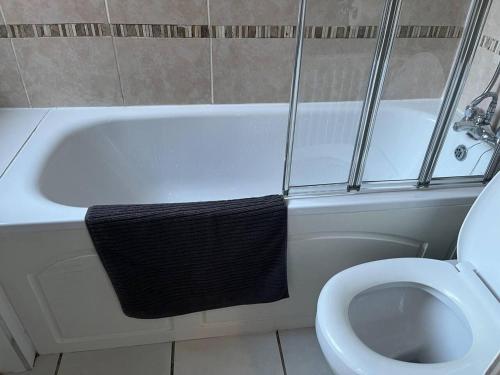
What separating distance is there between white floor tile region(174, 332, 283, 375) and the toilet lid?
29.0 inches

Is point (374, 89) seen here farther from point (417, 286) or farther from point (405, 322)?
point (405, 322)

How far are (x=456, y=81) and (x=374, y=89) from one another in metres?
0.24

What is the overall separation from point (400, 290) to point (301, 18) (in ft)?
2.71

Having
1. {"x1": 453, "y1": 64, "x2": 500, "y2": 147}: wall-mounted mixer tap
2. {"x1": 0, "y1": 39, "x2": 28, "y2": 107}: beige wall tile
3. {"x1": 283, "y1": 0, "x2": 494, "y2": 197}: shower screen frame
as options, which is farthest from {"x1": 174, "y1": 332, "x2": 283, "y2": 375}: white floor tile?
{"x1": 0, "y1": 39, "x2": 28, "y2": 107}: beige wall tile

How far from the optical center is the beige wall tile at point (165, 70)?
155 cm

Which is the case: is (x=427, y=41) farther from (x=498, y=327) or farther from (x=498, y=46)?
(x=498, y=327)

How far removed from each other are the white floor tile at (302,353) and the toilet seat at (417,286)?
0.46 metres

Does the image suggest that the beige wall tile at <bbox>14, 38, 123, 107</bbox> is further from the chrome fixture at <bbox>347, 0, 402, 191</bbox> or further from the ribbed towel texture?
the chrome fixture at <bbox>347, 0, 402, 191</bbox>

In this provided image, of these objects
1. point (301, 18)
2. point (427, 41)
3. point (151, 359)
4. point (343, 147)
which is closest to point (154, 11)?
point (301, 18)

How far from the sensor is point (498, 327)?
36.5 inches

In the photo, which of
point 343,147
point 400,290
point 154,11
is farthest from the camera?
point 154,11

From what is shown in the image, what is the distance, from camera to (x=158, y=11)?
1478 mm

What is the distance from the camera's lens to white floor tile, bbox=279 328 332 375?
134 centimetres

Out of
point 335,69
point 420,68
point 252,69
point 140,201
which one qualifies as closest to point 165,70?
point 252,69
